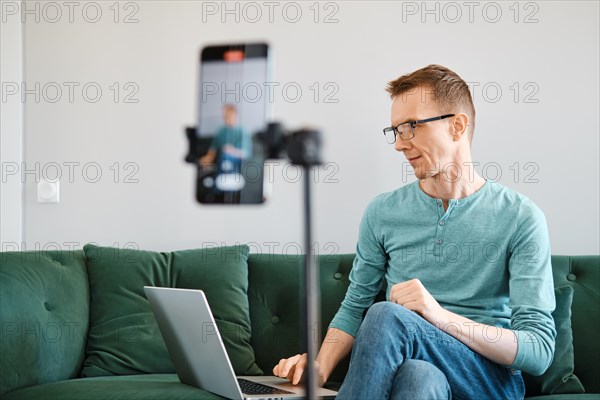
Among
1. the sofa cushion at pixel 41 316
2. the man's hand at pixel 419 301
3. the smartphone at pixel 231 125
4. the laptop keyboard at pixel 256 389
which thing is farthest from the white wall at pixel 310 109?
the smartphone at pixel 231 125

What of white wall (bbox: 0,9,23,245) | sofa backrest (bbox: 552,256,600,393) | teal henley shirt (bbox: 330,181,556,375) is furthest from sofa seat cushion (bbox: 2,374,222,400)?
sofa backrest (bbox: 552,256,600,393)

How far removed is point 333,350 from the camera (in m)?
2.04

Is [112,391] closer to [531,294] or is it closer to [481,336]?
[481,336]

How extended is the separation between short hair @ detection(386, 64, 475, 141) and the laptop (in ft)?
2.52

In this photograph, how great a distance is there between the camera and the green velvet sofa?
82.4 inches

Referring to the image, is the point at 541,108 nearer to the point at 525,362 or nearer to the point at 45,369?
the point at 525,362

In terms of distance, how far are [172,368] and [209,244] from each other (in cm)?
54

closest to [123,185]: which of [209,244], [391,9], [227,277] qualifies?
[209,244]

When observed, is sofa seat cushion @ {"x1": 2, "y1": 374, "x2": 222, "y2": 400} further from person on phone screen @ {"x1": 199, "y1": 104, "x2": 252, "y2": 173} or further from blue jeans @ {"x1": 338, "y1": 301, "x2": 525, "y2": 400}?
person on phone screen @ {"x1": 199, "y1": 104, "x2": 252, "y2": 173}

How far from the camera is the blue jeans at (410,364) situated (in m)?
1.54

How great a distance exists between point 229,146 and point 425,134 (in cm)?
116

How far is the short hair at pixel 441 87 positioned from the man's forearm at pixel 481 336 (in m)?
0.60

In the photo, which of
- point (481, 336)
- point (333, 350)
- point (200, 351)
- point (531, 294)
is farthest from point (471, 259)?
point (200, 351)

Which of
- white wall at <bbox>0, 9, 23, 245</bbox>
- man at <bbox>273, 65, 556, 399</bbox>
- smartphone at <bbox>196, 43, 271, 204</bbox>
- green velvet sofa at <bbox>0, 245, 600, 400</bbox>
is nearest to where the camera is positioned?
smartphone at <bbox>196, 43, 271, 204</bbox>
